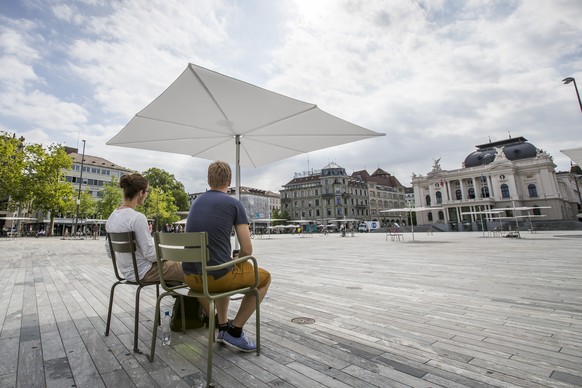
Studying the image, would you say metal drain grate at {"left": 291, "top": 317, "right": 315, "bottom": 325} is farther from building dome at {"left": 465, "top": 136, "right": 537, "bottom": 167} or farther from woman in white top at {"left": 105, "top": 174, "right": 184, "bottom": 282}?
building dome at {"left": 465, "top": 136, "right": 537, "bottom": 167}

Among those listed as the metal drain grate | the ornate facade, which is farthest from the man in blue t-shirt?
the ornate facade

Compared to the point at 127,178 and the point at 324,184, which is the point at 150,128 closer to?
the point at 127,178

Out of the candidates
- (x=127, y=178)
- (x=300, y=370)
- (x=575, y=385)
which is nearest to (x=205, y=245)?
(x=300, y=370)

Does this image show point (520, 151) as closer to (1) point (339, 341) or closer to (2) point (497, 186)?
(2) point (497, 186)

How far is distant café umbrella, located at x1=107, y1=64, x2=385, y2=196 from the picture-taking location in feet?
11.4

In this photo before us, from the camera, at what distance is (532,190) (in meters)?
55.5

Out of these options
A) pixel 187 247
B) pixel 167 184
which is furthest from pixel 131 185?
pixel 167 184

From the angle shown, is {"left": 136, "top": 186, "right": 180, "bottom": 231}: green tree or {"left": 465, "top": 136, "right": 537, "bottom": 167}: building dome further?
{"left": 465, "top": 136, "right": 537, "bottom": 167}: building dome

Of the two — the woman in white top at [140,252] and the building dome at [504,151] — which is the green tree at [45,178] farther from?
the building dome at [504,151]

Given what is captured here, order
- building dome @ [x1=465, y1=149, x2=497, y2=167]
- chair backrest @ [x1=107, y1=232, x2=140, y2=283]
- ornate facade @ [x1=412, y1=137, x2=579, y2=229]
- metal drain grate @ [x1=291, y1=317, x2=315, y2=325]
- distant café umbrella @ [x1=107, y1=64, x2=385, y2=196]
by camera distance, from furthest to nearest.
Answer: building dome @ [x1=465, y1=149, x2=497, y2=167], ornate facade @ [x1=412, y1=137, x2=579, y2=229], distant café umbrella @ [x1=107, y1=64, x2=385, y2=196], metal drain grate @ [x1=291, y1=317, x2=315, y2=325], chair backrest @ [x1=107, y1=232, x2=140, y2=283]

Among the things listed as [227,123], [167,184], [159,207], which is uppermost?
[167,184]

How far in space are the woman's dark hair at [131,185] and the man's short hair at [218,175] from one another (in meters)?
0.97

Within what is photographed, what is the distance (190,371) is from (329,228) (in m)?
74.8

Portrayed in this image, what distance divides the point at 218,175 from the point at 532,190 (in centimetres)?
7245
